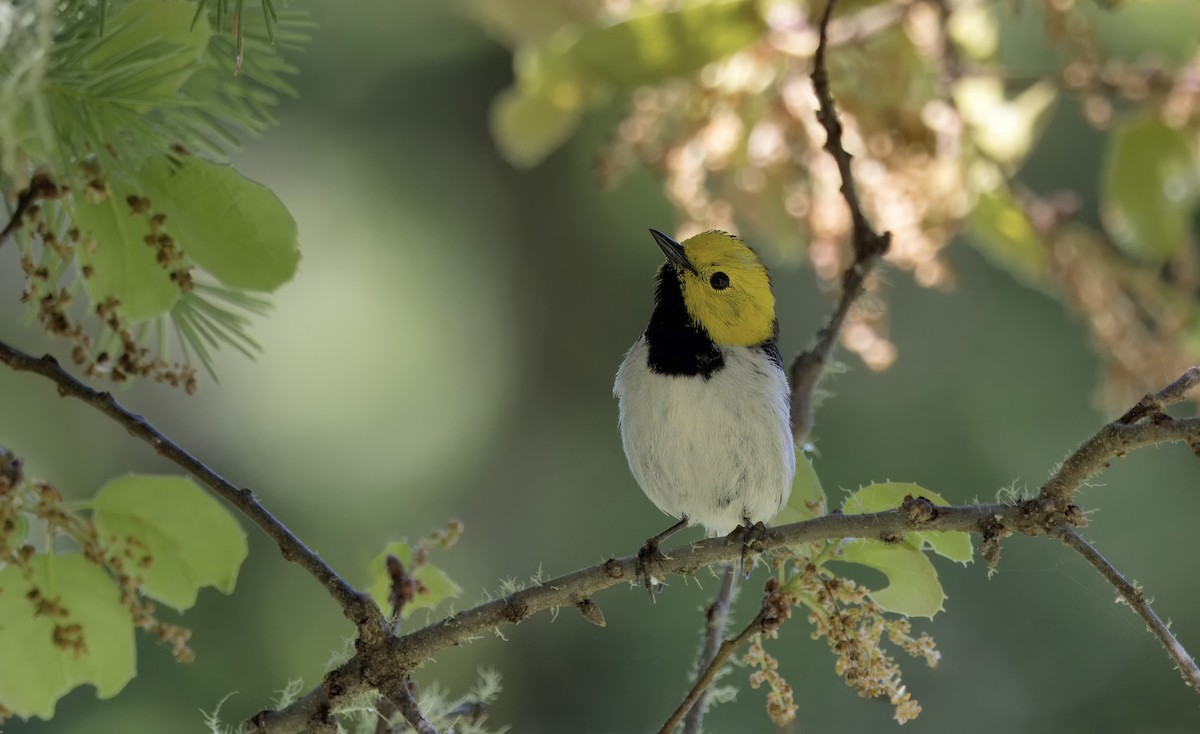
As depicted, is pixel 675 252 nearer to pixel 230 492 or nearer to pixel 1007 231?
pixel 1007 231

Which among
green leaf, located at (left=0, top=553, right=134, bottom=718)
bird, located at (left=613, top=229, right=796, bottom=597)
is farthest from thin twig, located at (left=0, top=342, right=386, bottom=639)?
bird, located at (left=613, top=229, right=796, bottom=597)

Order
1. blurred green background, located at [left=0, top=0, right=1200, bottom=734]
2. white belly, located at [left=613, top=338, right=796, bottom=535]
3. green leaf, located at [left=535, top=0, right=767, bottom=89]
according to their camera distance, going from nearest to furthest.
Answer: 1. green leaf, located at [left=535, top=0, right=767, bottom=89]
2. white belly, located at [left=613, top=338, right=796, bottom=535]
3. blurred green background, located at [left=0, top=0, right=1200, bottom=734]

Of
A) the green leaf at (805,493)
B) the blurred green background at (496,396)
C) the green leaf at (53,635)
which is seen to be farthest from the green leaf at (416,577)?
the blurred green background at (496,396)

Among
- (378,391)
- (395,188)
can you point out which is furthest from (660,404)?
(395,188)

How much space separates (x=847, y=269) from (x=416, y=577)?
58 centimetres

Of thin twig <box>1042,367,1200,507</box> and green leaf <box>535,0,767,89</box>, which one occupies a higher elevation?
green leaf <box>535,0,767,89</box>

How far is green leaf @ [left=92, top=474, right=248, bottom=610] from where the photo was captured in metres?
0.94

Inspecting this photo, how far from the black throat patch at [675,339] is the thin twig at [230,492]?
65 cm

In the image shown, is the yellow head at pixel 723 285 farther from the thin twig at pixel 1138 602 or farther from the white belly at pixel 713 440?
the thin twig at pixel 1138 602

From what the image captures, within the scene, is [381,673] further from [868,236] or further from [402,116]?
[402,116]

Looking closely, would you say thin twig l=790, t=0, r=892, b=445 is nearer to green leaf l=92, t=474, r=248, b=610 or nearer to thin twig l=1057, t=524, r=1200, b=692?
thin twig l=1057, t=524, r=1200, b=692

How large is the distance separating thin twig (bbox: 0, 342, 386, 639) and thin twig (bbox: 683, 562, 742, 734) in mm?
276

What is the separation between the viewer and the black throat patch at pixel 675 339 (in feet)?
4.84

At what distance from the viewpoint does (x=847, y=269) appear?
131 centimetres
